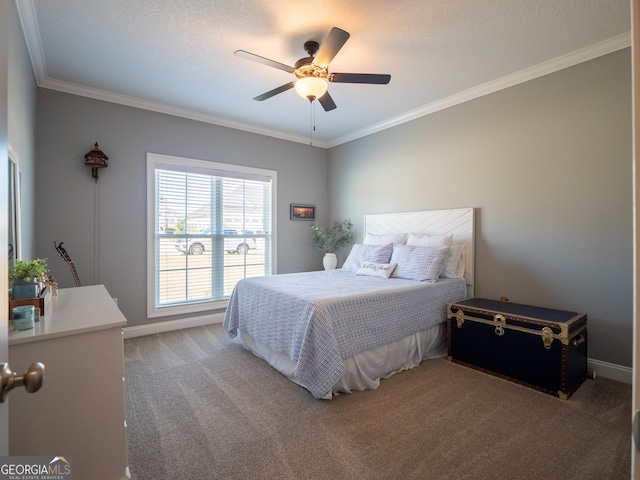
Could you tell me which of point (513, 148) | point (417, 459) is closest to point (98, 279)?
point (417, 459)

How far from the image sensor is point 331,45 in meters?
2.05

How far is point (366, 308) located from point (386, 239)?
66.2 inches

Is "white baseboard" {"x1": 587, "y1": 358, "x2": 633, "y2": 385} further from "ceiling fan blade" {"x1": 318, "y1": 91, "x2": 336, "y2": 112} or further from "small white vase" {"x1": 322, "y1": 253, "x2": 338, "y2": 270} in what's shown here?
"ceiling fan blade" {"x1": 318, "y1": 91, "x2": 336, "y2": 112}

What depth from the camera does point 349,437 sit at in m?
1.79

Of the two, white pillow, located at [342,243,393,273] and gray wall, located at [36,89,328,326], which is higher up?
gray wall, located at [36,89,328,326]

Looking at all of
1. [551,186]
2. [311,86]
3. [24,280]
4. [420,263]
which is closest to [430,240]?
[420,263]

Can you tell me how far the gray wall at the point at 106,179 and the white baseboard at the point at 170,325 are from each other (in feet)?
0.30

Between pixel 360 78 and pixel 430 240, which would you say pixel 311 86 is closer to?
pixel 360 78

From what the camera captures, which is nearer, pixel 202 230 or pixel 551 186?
pixel 551 186

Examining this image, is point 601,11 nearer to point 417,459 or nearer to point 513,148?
point 513,148

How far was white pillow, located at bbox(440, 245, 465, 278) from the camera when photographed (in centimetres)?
336

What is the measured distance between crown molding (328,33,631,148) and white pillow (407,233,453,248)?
61.0 inches

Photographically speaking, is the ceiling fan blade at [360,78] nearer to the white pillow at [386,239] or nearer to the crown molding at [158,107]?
the white pillow at [386,239]

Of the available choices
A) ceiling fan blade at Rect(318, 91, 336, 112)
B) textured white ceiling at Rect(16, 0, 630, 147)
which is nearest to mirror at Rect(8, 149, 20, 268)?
textured white ceiling at Rect(16, 0, 630, 147)
